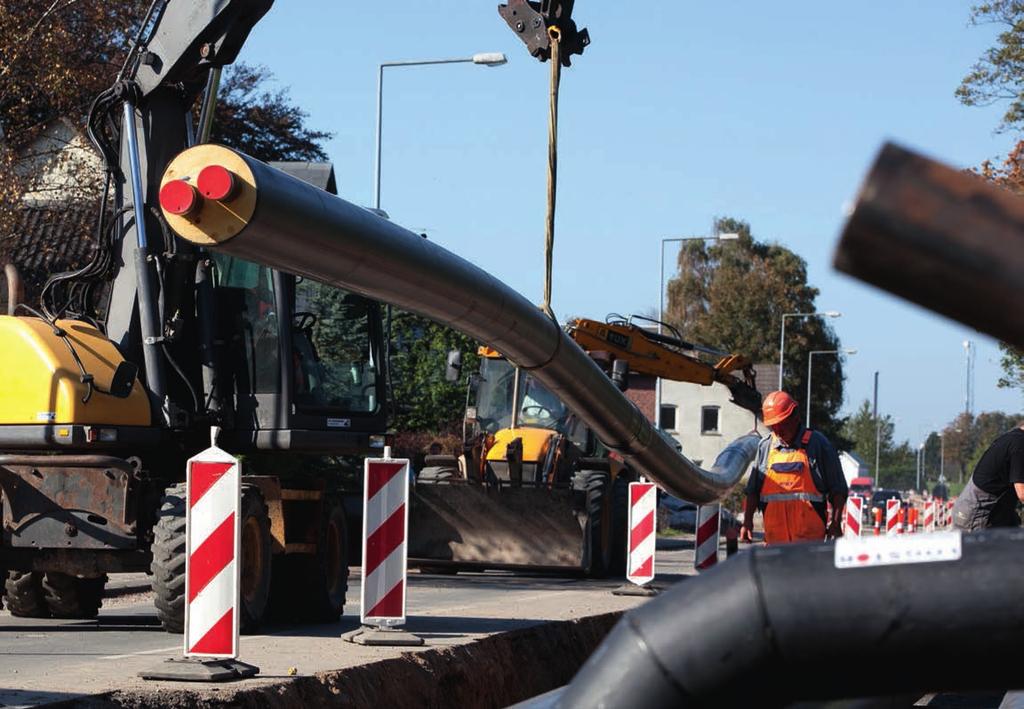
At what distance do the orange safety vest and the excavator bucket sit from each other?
9.19 metres

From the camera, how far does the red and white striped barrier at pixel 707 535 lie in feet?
51.0

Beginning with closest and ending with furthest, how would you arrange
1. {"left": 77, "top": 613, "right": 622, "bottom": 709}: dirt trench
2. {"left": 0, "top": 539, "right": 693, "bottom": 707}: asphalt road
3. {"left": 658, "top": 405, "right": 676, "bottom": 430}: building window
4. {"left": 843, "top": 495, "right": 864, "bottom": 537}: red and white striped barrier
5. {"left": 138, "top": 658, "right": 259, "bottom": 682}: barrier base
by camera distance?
{"left": 77, "top": 613, "right": 622, "bottom": 709}: dirt trench < {"left": 138, "top": 658, "right": 259, "bottom": 682}: barrier base < {"left": 0, "top": 539, "right": 693, "bottom": 707}: asphalt road < {"left": 843, "top": 495, "right": 864, "bottom": 537}: red and white striped barrier < {"left": 658, "top": 405, "right": 676, "bottom": 430}: building window

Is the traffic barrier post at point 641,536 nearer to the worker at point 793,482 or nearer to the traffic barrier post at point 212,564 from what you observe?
the worker at point 793,482

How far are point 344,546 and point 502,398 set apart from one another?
33.4 ft

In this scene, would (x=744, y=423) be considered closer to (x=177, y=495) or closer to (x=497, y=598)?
(x=497, y=598)

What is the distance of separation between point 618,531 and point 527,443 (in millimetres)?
1824

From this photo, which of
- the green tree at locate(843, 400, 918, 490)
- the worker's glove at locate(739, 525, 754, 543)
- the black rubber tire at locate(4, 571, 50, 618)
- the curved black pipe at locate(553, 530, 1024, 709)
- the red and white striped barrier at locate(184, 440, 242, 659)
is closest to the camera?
the curved black pipe at locate(553, 530, 1024, 709)

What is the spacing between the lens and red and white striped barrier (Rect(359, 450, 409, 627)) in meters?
10.3

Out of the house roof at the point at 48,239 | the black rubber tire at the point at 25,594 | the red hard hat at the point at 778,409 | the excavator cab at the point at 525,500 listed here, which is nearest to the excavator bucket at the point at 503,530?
the excavator cab at the point at 525,500

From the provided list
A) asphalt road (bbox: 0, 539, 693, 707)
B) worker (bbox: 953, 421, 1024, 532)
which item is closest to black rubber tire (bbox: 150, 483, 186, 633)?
asphalt road (bbox: 0, 539, 693, 707)

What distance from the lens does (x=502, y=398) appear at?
23703 mm

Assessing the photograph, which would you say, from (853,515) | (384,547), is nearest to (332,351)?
(384,547)

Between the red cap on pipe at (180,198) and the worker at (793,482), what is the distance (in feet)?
20.2

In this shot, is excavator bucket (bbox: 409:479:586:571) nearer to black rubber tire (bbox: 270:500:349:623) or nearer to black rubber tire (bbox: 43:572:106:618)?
black rubber tire (bbox: 270:500:349:623)
